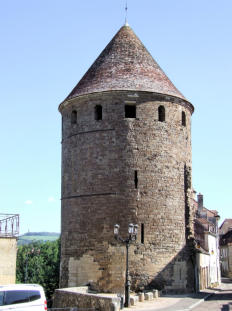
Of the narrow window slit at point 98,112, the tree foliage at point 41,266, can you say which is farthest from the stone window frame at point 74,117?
the tree foliage at point 41,266

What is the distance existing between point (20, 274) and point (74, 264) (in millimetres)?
25894

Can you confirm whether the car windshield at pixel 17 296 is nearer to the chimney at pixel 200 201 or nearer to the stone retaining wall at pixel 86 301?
the stone retaining wall at pixel 86 301

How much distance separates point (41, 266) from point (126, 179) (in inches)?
1052

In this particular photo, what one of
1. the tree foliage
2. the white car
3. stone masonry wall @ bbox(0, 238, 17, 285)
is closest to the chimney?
the tree foliage

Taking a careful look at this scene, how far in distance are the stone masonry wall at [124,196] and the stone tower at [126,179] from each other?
0.15 feet

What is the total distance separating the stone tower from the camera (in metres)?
23.1

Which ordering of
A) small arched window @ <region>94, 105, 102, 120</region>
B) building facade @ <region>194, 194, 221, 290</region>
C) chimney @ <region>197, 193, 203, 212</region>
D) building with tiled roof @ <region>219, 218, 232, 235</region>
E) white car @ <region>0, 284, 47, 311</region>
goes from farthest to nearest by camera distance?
building with tiled roof @ <region>219, 218, 232, 235</region> < chimney @ <region>197, 193, 203, 212</region> < building facade @ <region>194, 194, 221, 290</region> < small arched window @ <region>94, 105, 102, 120</region> < white car @ <region>0, 284, 47, 311</region>

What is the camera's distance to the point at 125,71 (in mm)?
25094

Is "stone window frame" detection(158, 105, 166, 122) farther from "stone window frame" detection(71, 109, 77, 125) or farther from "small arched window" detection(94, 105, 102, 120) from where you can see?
"stone window frame" detection(71, 109, 77, 125)

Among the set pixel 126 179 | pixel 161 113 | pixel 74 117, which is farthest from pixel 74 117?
pixel 126 179

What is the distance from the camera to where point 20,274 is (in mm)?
48031

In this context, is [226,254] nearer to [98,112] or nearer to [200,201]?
[200,201]

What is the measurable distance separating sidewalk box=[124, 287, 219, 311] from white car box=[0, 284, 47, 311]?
4.51 meters

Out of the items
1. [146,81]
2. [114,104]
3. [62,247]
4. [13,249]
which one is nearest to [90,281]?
[62,247]
